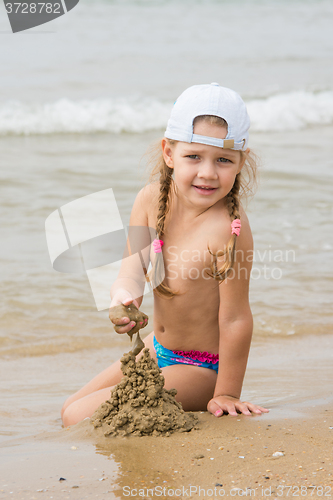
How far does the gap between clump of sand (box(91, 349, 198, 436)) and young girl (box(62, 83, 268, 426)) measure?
10.0 inches

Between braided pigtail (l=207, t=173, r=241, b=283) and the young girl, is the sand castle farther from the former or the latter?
braided pigtail (l=207, t=173, r=241, b=283)

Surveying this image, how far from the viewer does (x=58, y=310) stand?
4035 mm

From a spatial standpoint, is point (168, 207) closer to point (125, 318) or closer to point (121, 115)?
point (125, 318)

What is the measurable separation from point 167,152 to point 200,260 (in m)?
0.49

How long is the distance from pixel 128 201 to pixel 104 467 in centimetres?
454

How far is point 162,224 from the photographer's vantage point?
262 centimetres

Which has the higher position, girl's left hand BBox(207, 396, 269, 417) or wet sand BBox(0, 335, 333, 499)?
wet sand BBox(0, 335, 333, 499)

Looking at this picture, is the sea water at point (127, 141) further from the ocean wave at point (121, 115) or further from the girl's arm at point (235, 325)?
the girl's arm at point (235, 325)

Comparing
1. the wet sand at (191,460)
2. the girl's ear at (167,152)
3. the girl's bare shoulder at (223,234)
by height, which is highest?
the girl's ear at (167,152)

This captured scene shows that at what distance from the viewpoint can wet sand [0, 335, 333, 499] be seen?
5.59 feet

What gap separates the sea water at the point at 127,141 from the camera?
378cm
